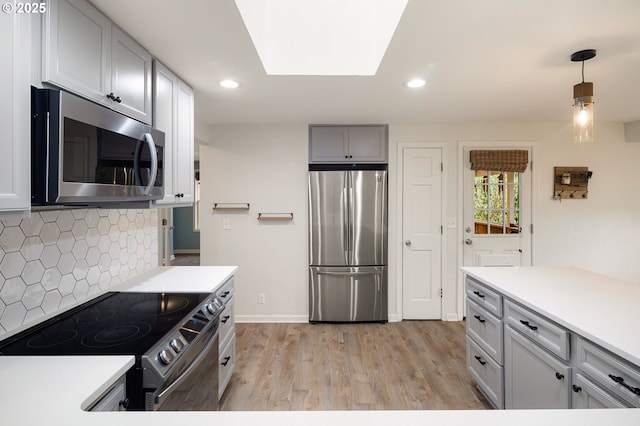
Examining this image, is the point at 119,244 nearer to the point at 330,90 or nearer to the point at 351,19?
the point at 330,90

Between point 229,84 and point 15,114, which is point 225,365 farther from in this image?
point 229,84

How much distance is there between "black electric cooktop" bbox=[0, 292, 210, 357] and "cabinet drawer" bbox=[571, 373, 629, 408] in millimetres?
1812

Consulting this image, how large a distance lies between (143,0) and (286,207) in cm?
258

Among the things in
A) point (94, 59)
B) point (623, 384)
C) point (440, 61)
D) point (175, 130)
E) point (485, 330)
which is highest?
point (440, 61)

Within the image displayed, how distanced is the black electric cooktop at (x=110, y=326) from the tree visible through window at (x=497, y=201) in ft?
10.7

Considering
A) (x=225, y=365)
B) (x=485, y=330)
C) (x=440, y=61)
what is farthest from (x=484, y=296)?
(x=225, y=365)

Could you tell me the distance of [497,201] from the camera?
3.84 m

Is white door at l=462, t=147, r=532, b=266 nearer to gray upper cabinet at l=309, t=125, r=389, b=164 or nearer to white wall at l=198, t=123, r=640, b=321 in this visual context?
white wall at l=198, t=123, r=640, b=321

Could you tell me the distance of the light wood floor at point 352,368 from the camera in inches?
90.8

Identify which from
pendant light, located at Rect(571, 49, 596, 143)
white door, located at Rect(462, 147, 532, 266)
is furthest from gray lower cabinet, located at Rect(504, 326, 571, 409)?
white door, located at Rect(462, 147, 532, 266)

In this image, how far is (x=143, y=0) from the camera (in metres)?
1.42

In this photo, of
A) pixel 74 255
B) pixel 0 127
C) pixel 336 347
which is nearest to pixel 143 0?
pixel 0 127

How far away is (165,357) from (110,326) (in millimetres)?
402

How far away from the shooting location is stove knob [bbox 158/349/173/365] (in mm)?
1256
